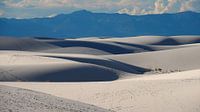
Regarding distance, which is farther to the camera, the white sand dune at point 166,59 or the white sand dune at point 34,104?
the white sand dune at point 166,59

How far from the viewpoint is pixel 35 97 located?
17422mm

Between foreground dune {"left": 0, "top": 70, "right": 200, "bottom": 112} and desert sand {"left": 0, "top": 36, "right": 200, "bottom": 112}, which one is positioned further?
desert sand {"left": 0, "top": 36, "right": 200, "bottom": 112}

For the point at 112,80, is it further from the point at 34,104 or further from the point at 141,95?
the point at 34,104

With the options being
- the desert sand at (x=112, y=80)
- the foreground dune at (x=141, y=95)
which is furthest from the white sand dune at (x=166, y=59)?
the foreground dune at (x=141, y=95)

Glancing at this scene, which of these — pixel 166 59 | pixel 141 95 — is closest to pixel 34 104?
pixel 141 95

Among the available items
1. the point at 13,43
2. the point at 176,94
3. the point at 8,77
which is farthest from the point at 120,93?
the point at 13,43

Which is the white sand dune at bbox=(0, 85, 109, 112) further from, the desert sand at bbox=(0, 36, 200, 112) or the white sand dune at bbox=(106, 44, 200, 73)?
the white sand dune at bbox=(106, 44, 200, 73)

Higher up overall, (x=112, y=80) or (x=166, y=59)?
(x=166, y=59)

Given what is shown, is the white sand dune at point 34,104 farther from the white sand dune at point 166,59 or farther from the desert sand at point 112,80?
the white sand dune at point 166,59

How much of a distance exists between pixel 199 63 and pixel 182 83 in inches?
1745

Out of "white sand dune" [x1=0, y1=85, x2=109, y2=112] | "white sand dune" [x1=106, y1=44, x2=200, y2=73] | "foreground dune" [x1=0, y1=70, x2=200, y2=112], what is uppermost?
"white sand dune" [x1=0, y1=85, x2=109, y2=112]

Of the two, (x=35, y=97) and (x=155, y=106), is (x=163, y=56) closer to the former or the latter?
(x=155, y=106)

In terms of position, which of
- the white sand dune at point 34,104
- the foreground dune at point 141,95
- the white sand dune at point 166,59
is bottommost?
the white sand dune at point 166,59

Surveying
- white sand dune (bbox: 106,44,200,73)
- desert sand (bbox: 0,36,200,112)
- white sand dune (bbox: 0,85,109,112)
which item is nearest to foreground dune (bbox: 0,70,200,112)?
desert sand (bbox: 0,36,200,112)
